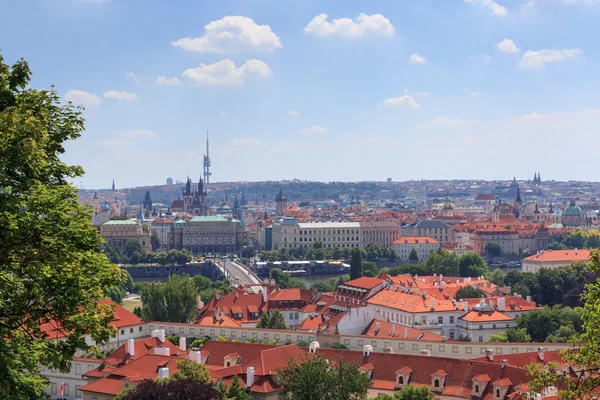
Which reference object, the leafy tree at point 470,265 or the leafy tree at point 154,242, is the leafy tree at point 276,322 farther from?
the leafy tree at point 154,242

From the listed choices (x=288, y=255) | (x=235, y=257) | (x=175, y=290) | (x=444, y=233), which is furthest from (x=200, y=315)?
(x=444, y=233)

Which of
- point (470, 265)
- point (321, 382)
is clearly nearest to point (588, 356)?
point (321, 382)

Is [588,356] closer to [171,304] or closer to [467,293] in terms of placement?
[171,304]

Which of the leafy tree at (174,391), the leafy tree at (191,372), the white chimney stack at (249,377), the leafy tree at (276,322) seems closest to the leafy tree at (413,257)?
the leafy tree at (276,322)

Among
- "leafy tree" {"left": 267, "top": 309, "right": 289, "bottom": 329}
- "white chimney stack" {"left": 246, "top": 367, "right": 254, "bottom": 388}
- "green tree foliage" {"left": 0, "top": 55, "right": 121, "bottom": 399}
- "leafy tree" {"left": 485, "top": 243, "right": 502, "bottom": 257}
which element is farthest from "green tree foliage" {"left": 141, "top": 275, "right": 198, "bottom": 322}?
"leafy tree" {"left": 485, "top": 243, "right": 502, "bottom": 257}

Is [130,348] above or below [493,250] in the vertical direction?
above

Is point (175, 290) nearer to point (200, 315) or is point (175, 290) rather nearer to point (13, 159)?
point (200, 315)
